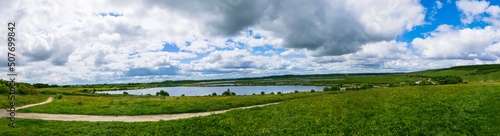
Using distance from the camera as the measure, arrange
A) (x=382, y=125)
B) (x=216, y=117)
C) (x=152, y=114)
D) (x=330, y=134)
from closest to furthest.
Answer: (x=330, y=134) < (x=382, y=125) < (x=216, y=117) < (x=152, y=114)

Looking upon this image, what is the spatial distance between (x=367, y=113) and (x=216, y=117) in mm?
15440

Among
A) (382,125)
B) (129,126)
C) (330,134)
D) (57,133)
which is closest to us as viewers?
(330,134)

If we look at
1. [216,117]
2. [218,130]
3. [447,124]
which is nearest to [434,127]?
[447,124]

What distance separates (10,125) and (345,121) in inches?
1254

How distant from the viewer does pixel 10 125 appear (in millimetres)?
32375

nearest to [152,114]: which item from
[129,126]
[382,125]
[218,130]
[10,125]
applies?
[129,126]

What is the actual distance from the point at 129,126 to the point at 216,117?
29.0 ft

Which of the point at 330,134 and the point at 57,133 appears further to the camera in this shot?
the point at 57,133

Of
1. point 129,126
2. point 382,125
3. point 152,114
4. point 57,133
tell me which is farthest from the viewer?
point 152,114

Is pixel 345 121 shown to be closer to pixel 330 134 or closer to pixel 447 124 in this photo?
pixel 330 134

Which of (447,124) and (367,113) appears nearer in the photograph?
(447,124)

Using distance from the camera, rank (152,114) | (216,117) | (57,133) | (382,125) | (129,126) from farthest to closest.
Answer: (152,114) < (216,117) < (129,126) < (57,133) < (382,125)

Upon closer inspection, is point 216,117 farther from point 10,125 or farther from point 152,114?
point 10,125

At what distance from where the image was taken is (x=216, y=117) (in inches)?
1406
